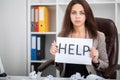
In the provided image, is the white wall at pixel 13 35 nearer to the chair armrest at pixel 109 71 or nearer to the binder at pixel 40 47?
the binder at pixel 40 47

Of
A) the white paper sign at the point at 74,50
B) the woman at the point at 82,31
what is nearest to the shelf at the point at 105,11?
the woman at the point at 82,31

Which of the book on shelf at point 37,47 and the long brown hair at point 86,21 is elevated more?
the long brown hair at point 86,21

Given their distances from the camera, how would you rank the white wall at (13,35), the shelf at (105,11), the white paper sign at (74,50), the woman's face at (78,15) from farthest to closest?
the white wall at (13,35), the shelf at (105,11), the woman's face at (78,15), the white paper sign at (74,50)

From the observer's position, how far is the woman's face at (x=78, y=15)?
1332 millimetres

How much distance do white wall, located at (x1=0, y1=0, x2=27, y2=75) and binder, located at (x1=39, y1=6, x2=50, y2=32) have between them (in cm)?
26

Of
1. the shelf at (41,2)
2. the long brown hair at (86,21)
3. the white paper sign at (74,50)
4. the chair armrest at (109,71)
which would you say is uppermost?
the shelf at (41,2)

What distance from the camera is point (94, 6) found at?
84.7 inches

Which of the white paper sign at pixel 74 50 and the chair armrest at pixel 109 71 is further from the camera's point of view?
the chair armrest at pixel 109 71

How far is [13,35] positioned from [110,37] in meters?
1.18

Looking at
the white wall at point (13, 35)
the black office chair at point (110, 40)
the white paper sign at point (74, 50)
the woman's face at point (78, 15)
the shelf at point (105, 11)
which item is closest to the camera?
the white paper sign at point (74, 50)

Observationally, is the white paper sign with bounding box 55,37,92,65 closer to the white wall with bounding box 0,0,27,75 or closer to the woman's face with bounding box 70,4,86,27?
the woman's face with bounding box 70,4,86,27

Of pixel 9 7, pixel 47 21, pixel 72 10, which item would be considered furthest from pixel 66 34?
pixel 9 7

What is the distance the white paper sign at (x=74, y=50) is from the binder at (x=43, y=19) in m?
0.92

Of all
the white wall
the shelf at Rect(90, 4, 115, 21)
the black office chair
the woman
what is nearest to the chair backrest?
the black office chair
